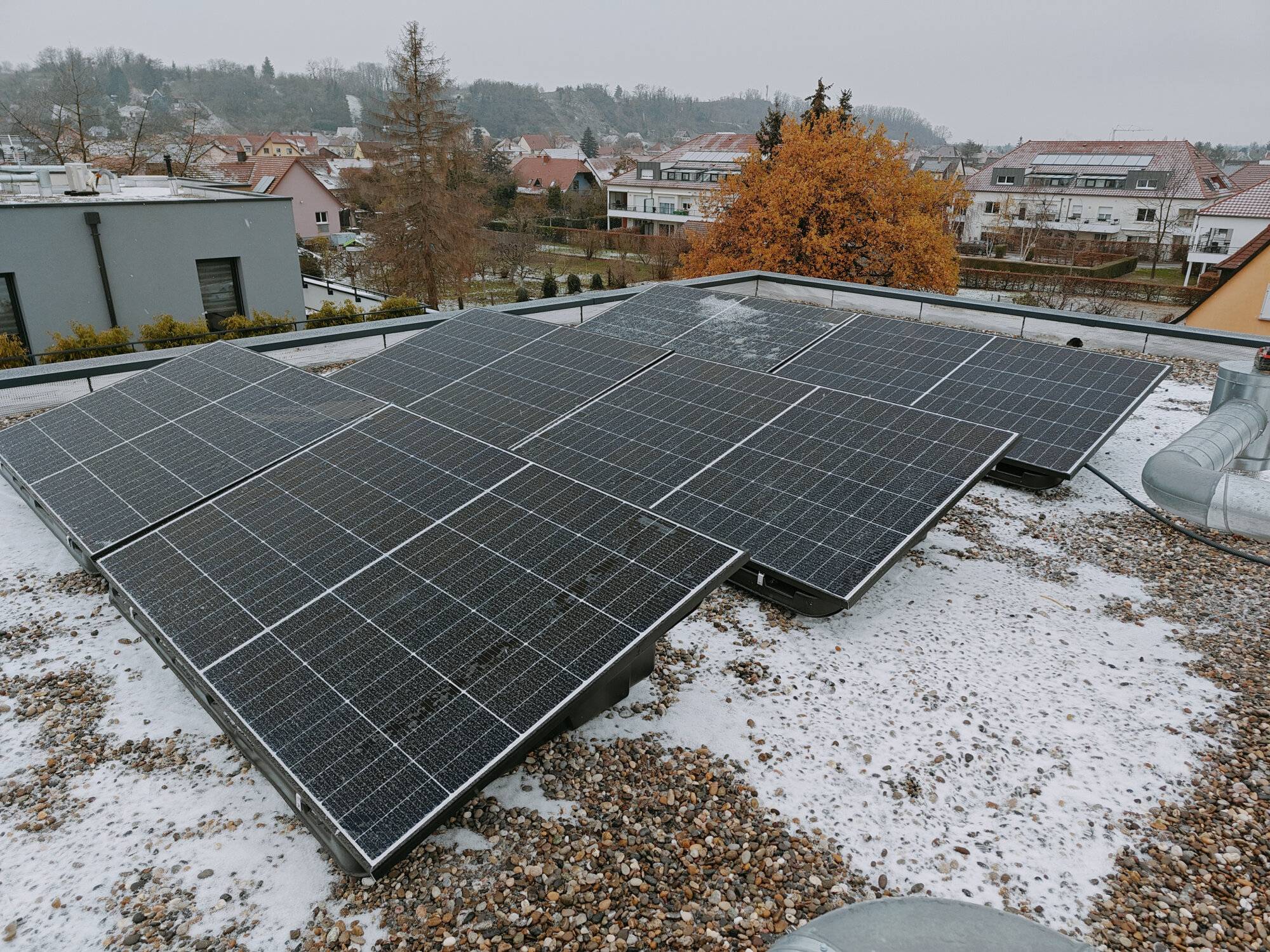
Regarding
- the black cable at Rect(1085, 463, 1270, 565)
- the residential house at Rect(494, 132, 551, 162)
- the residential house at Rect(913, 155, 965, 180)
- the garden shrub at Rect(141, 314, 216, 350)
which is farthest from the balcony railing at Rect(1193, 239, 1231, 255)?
the residential house at Rect(494, 132, 551, 162)

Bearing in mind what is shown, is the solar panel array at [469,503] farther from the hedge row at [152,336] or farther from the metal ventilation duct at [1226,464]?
the hedge row at [152,336]

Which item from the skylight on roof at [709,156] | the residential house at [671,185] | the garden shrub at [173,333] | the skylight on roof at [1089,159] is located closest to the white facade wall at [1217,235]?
the skylight on roof at [1089,159]

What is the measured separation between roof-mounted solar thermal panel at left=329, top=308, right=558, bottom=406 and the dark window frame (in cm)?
1438

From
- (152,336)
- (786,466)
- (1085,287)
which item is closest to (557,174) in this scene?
(1085,287)

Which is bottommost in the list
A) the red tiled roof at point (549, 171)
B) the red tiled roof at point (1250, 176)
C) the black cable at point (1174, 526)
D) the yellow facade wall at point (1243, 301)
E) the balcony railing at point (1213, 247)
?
the balcony railing at point (1213, 247)

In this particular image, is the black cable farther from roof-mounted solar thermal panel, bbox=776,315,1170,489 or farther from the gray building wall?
the gray building wall

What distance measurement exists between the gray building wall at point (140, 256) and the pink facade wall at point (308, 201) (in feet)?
135

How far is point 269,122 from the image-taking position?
16950 cm

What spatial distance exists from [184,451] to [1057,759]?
29.5 feet

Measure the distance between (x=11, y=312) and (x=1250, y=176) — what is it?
3668 inches

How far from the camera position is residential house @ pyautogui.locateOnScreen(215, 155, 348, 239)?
58.4 m

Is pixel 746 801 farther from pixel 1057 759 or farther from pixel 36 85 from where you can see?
pixel 36 85

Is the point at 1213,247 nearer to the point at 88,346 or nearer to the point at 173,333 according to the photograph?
the point at 173,333

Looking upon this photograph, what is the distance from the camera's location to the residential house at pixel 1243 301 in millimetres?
21172
